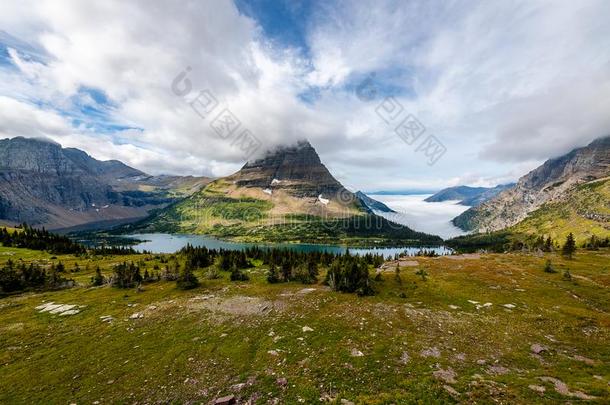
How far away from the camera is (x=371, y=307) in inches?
1405

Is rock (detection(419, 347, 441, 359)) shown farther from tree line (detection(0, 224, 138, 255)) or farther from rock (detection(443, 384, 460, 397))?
tree line (detection(0, 224, 138, 255))

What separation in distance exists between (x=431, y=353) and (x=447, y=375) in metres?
3.73

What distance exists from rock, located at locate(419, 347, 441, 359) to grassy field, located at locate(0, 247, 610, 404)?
0.53 ft

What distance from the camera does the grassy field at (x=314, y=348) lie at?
1794 cm

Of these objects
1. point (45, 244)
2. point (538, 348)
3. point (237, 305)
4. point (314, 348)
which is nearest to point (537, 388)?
point (538, 348)

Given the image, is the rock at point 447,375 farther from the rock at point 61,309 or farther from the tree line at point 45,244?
the tree line at point 45,244

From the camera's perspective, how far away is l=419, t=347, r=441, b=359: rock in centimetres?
2233

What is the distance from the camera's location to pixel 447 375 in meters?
19.1

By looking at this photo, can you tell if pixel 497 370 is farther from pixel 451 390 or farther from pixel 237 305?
pixel 237 305

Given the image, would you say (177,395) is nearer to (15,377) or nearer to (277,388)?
(277,388)

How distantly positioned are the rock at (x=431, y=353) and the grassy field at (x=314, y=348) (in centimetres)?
16

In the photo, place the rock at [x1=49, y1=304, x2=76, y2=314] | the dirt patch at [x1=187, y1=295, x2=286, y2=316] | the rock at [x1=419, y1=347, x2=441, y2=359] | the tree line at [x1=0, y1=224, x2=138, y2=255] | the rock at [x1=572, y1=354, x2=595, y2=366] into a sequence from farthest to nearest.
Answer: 1. the tree line at [x1=0, y1=224, x2=138, y2=255]
2. the rock at [x1=49, y1=304, x2=76, y2=314]
3. the dirt patch at [x1=187, y1=295, x2=286, y2=316]
4. the rock at [x1=419, y1=347, x2=441, y2=359]
5. the rock at [x1=572, y1=354, x2=595, y2=366]

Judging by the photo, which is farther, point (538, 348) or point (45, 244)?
point (45, 244)

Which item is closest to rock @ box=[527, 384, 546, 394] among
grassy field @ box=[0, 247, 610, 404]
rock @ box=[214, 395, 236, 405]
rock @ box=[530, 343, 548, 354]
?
grassy field @ box=[0, 247, 610, 404]
